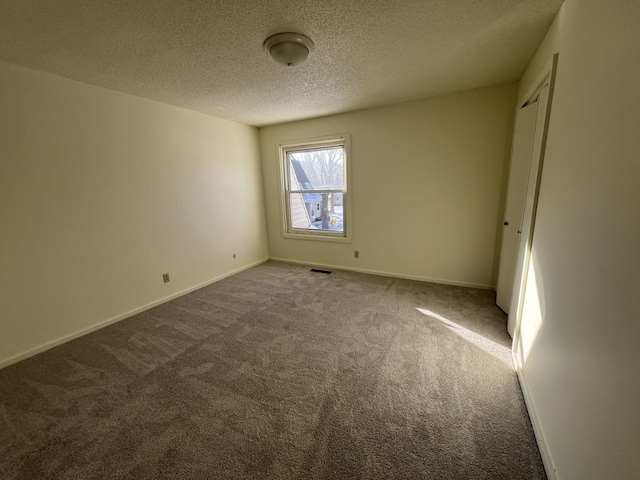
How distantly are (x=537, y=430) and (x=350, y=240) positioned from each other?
2923mm

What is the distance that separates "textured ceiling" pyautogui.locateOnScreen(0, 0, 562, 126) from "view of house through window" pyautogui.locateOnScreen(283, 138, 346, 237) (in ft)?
4.21

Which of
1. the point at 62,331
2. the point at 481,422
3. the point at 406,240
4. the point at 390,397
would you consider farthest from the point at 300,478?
the point at 406,240

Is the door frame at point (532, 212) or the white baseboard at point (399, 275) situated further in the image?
the white baseboard at point (399, 275)

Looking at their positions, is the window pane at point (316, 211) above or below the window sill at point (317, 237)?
above

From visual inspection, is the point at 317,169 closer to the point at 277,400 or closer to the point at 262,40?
the point at 262,40

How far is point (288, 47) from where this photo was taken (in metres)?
1.82

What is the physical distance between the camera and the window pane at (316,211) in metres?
4.15

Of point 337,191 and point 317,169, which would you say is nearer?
point 337,191

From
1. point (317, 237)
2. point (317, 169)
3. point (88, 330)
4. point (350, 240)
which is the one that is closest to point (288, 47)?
point (317, 169)

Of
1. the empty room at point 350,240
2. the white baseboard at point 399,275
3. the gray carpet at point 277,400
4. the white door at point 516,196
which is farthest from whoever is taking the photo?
the white baseboard at point 399,275

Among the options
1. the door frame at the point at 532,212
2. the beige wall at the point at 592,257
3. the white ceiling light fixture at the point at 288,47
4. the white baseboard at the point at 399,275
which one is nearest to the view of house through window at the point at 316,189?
the white baseboard at the point at 399,275

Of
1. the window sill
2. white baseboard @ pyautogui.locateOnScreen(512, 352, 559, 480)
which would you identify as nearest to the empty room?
white baseboard @ pyautogui.locateOnScreen(512, 352, 559, 480)

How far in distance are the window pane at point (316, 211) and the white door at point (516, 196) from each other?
2189mm

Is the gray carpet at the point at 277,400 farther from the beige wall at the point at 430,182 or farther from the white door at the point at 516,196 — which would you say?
the beige wall at the point at 430,182
